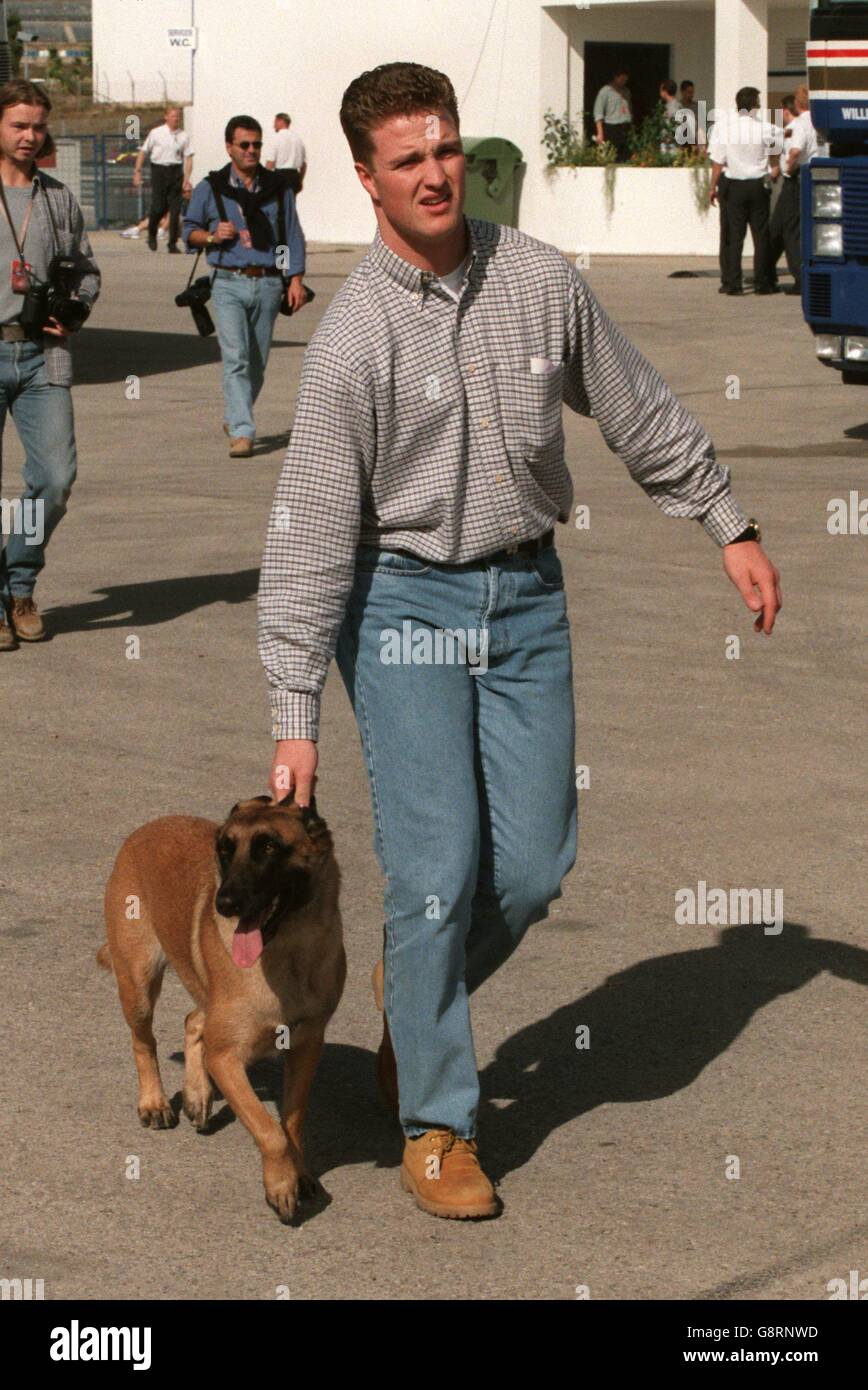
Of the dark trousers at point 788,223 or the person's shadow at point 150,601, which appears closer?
the person's shadow at point 150,601

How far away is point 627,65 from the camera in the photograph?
1417 inches

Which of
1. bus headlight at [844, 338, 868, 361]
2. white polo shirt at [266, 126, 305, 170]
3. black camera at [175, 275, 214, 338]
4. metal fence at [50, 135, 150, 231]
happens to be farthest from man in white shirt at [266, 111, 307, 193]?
bus headlight at [844, 338, 868, 361]

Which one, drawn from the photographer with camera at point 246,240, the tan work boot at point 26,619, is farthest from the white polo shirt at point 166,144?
the tan work boot at point 26,619

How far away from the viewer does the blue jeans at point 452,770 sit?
13.5ft

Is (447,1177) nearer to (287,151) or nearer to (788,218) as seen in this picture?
(788,218)

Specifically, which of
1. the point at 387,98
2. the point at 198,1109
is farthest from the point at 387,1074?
the point at 387,98

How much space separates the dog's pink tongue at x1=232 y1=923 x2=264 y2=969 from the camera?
403cm

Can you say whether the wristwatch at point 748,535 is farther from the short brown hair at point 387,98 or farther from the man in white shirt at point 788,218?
the man in white shirt at point 788,218

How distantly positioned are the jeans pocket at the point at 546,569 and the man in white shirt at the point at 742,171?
70.6 ft

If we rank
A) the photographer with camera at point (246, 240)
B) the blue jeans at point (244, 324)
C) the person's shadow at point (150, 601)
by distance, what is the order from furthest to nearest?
the blue jeans at point (244, 324) → the photographer with camera at point (246, 240) → the person's shadow at point (150, 601)

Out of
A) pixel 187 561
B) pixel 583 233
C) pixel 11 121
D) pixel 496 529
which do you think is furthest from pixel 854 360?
pixel 583 233

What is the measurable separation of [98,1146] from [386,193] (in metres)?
2.12

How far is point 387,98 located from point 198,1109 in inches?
87.6
